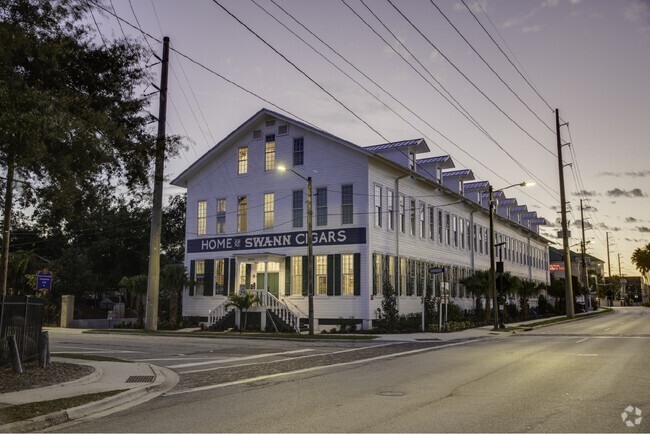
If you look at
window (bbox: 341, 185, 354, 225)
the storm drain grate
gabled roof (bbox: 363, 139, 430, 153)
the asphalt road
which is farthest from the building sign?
the storm drain grate

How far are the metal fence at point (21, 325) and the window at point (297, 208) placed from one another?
60.3 feet

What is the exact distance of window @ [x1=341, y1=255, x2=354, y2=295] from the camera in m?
30.8

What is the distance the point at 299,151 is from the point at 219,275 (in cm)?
907

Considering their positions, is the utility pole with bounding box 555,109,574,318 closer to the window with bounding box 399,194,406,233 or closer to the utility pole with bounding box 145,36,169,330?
the window with bounding box 399,194,406,233

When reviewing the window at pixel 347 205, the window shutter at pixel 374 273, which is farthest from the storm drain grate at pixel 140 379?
the window at pixel 347 205

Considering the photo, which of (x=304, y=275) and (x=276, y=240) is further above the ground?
(x=276, y=240)

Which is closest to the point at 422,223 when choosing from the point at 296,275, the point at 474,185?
the point at 296,275

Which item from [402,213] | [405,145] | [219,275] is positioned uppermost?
[405,145]

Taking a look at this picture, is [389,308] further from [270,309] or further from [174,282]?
[174,282]

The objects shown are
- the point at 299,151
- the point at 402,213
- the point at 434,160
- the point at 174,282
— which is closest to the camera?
the point at 299,151

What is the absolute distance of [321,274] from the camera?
31828 millimetres

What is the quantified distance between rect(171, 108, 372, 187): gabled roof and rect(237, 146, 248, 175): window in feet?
3.39

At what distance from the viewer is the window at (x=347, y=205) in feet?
102

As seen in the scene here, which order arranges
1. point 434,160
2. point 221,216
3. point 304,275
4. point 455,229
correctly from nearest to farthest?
point 304,275 → point 221,216 → point 434,160 → point 455,229
